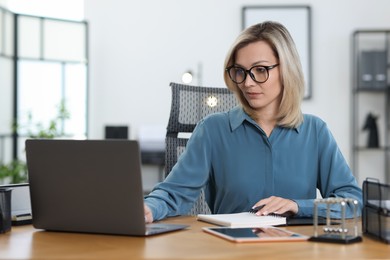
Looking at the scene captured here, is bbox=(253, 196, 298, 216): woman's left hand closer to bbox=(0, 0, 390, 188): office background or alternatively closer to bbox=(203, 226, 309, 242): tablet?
bbox=(203, 226, 309, 242): tablet

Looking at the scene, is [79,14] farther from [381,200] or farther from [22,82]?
[381,200]

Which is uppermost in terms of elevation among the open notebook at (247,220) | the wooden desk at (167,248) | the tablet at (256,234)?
the open notebook at (247,220)

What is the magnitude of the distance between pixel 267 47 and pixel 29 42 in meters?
4.21

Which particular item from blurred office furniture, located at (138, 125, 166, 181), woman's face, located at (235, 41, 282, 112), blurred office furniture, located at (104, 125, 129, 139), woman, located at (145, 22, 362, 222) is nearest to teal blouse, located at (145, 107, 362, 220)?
woman, located at (145, 22, 362, 222)

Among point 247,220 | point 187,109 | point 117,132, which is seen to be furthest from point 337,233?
point 117,132

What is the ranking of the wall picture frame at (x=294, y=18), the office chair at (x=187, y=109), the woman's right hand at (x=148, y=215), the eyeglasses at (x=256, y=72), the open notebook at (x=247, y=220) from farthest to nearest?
the wall picture frame at (x=294, y=18)
the office chair at (x=187, y=109)
the eyeglasses at (x=256, y=72)
the woman's right hand at (x=148, y=215)
the open notebook at (x=247, y=220)

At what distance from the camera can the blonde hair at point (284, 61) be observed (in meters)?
1.93

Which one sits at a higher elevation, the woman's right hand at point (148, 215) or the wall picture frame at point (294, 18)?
the wall picture frame at point (294, 18)

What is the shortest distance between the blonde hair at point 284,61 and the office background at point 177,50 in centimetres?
419

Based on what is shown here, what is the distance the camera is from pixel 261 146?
79.0 inches

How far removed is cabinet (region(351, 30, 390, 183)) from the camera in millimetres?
5973

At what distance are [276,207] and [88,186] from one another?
52cm

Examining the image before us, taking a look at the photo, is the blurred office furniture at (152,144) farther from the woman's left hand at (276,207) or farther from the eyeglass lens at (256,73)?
the woman's left hand at (276,207)

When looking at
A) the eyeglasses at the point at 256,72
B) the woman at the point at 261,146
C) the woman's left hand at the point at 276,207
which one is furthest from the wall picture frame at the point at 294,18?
the woman's left hand at the point at 276,207
